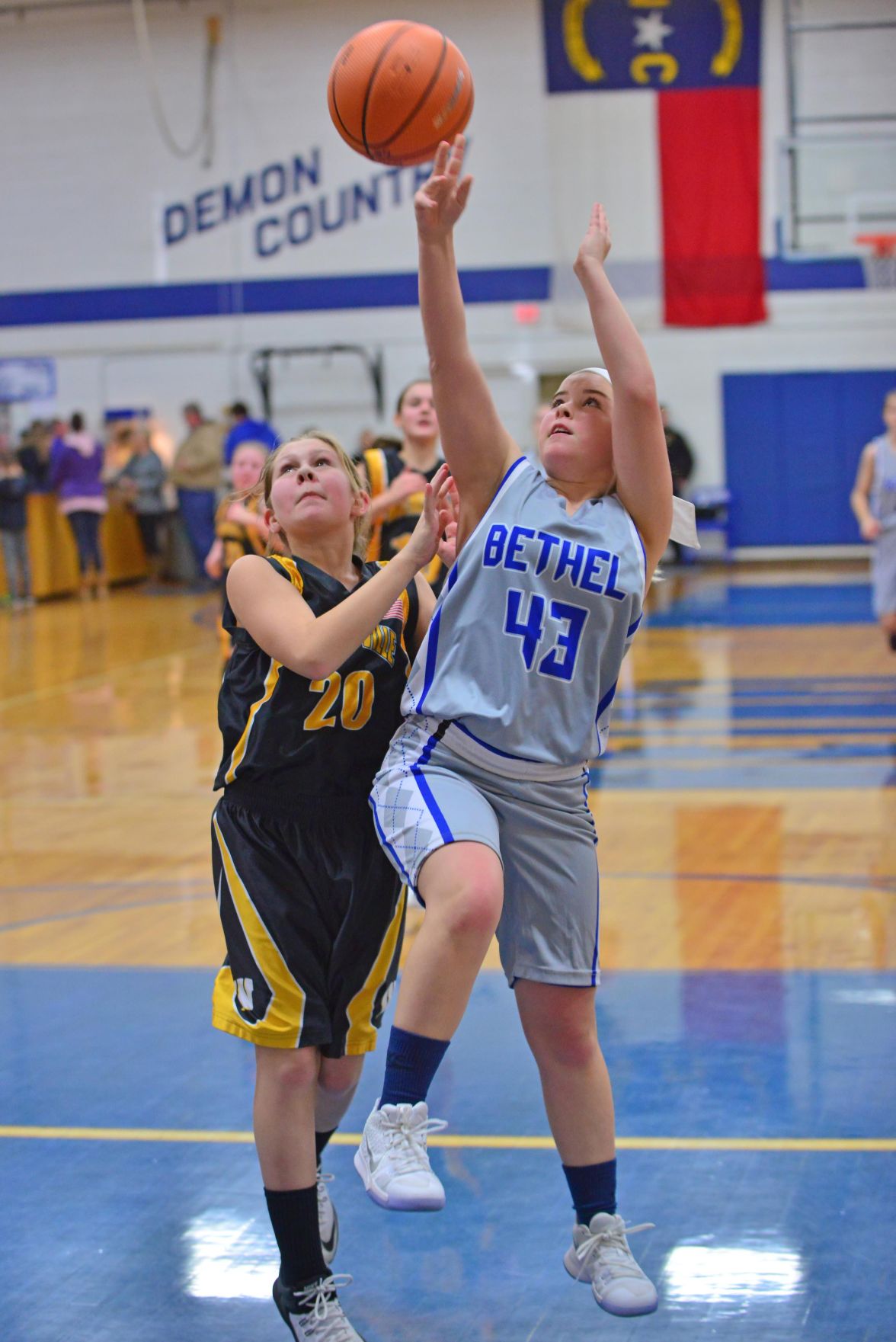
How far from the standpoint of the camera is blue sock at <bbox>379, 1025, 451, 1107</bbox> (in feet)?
8.46

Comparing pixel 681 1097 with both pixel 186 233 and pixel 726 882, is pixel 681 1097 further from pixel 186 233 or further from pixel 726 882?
pixel 186 233

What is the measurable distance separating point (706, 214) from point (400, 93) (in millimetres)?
13915

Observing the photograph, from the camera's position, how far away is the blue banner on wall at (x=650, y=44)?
15965 millimetres

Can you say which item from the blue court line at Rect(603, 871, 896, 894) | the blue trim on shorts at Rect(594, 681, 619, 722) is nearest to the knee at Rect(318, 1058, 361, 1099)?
the blue trim on shorts at Rect(594, 681, 619, 722)

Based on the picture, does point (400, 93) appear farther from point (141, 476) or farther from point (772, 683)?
point (141, 476)

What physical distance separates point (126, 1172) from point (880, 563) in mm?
6706

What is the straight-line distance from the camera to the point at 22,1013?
4656 mm

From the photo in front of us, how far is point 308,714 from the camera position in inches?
111

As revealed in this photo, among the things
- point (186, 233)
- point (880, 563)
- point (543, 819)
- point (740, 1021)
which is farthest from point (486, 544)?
point (186, 233)

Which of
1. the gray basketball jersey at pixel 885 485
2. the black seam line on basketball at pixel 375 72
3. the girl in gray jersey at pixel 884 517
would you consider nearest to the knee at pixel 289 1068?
the black seam line on basketball at pixel 375 72

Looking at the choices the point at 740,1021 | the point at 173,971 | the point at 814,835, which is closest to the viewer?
the point at 740,1021

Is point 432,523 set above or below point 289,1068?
above

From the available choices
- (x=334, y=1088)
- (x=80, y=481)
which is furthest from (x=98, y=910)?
(x=80, y=481)

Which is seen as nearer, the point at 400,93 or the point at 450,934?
the point at 450,934
